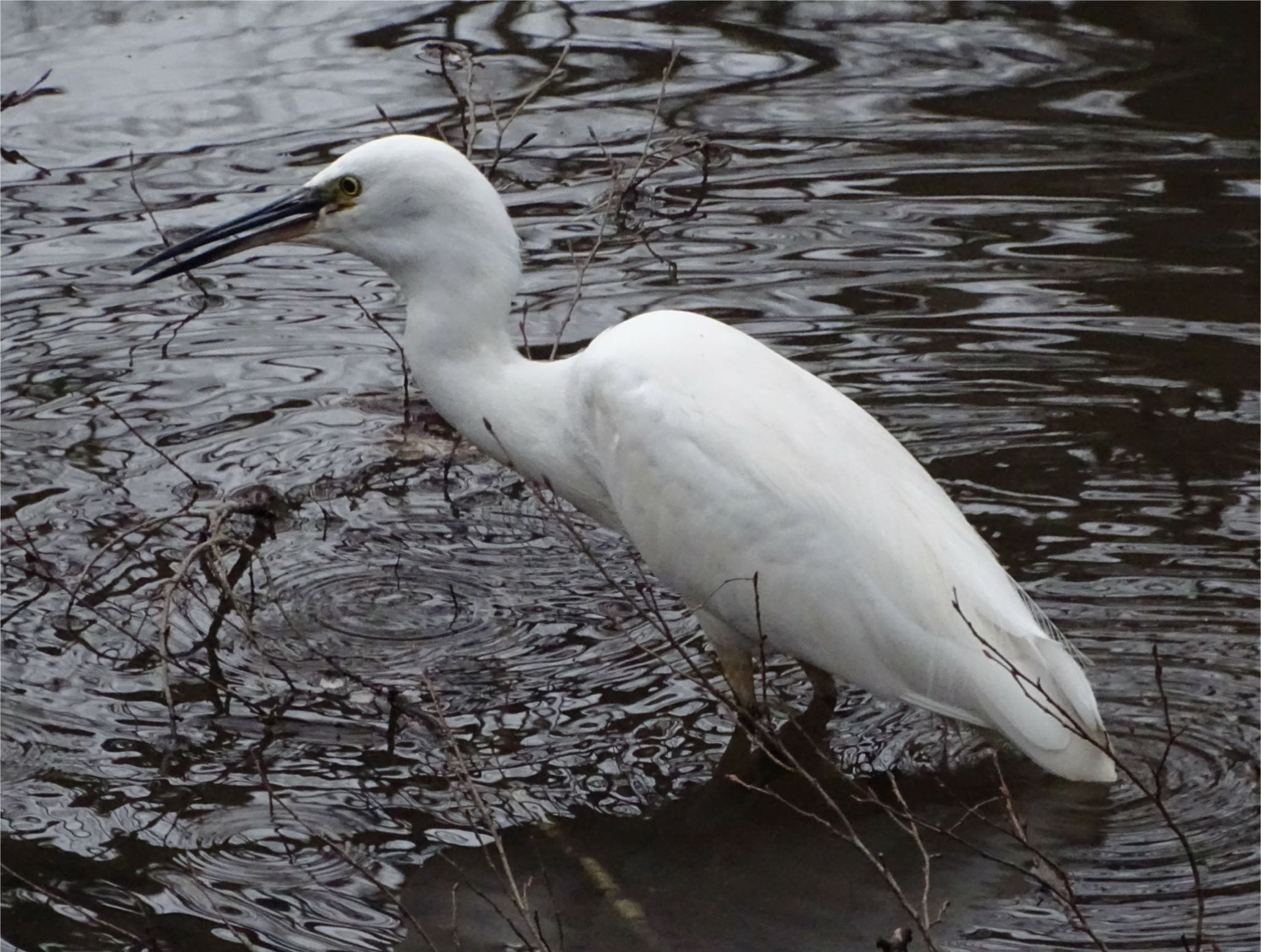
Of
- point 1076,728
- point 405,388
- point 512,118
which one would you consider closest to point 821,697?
point 1076,728

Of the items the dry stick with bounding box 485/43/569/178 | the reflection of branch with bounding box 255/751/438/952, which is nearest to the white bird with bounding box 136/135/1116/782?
the reflection of branch with bounding box 255/751/438/952

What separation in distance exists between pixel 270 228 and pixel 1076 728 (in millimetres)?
2415

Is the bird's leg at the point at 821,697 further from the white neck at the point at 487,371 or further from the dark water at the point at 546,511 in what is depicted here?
the white neck at the point at 487,371

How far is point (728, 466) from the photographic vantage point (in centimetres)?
445

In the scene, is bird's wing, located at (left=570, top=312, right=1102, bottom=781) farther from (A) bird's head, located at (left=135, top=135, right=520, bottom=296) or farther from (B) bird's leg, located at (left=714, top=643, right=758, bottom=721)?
(A) bird's head, located at (left=135, top=135, right=520, bottom=296)

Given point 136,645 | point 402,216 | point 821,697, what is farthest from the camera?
point 136,645

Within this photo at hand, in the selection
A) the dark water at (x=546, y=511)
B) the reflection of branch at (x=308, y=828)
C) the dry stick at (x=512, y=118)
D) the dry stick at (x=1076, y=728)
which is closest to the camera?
the dry stick at (x=1076, y=728)

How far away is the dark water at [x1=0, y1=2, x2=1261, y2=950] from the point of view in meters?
4.39

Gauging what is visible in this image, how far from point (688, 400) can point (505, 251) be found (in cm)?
62

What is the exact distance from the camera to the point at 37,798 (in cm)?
466

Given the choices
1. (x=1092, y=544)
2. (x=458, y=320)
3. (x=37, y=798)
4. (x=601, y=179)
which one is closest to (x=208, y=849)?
(x=37, y=798)

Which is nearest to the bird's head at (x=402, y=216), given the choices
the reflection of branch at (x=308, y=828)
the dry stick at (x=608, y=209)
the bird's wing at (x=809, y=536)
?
the bird's wing at (x=809, y=536)

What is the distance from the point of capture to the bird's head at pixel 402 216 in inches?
178

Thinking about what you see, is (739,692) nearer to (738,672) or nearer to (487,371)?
(738,672)
